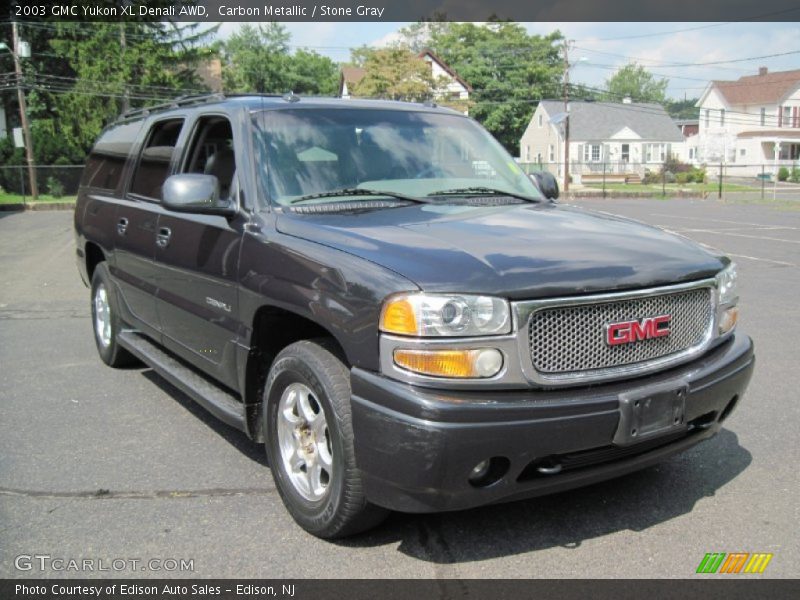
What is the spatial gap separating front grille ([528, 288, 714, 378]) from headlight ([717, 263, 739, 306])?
31cm

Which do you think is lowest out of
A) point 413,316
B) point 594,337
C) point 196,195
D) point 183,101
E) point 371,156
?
point 594,337

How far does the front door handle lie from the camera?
450 centimetres

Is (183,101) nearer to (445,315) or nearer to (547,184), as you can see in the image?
(547,184)

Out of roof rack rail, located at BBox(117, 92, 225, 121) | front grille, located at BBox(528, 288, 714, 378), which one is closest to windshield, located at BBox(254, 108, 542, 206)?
roof rack rail, located at BBox(117, 92, 225, 121)

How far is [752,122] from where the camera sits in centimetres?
7044

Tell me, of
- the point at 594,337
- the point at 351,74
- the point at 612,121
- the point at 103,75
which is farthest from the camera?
the point at 351,74

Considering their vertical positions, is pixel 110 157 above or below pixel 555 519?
above

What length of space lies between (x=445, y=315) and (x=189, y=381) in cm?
222

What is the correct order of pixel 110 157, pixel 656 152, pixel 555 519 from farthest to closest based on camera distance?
pixel 656 152, pixel 110 157, pixel 555 519

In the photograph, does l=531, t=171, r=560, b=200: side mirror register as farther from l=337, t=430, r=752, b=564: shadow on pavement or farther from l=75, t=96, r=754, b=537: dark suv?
l=337, t=430, r=752, b=564: shadow on pavement

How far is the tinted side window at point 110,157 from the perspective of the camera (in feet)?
18.7

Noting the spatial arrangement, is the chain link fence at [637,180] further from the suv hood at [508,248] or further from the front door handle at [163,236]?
the suv hood at [508,248]

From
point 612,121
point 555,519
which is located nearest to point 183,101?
point 555,519

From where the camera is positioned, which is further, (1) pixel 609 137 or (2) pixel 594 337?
(1) pixel 609 137
